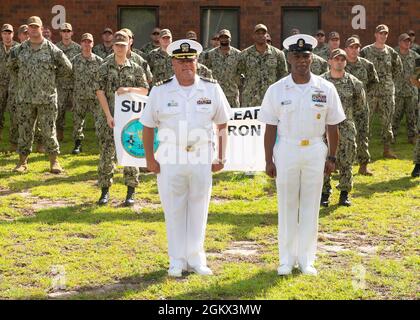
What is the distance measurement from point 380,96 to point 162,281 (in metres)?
8.56

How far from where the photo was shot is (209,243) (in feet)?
30.9

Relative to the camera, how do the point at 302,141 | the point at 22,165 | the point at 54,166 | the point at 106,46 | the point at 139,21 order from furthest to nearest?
the point at 139,21 → the point at 106,46 → the point at 22,165 → the point at 54,166 → the point at 302,141

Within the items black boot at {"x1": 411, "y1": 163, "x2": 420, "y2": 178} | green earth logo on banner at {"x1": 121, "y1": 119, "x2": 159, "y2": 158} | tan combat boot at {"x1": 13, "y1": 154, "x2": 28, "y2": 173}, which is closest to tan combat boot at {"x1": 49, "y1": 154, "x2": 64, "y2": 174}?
tan combat boot at {"x1": 13, "y1": 154, "x2": 28, "y2": 173}

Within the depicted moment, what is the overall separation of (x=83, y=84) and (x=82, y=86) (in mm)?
44

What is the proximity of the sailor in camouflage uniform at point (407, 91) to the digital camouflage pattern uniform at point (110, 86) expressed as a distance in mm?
7084

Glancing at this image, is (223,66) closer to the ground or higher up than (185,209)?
higher up

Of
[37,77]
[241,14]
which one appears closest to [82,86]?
[37,77]

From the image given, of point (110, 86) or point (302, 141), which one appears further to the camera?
point (110, 86)

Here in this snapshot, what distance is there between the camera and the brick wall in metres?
22.4

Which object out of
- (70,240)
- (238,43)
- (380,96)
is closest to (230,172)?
(380,96)

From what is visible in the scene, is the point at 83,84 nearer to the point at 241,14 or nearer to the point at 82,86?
the point at 82,86

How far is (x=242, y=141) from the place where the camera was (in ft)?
43.5

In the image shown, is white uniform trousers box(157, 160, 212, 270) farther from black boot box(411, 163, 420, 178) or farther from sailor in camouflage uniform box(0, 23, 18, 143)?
sailor in camouflage uniform box(0, 23, 18, 143)

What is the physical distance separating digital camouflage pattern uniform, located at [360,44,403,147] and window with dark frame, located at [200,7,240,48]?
7.78 meters
